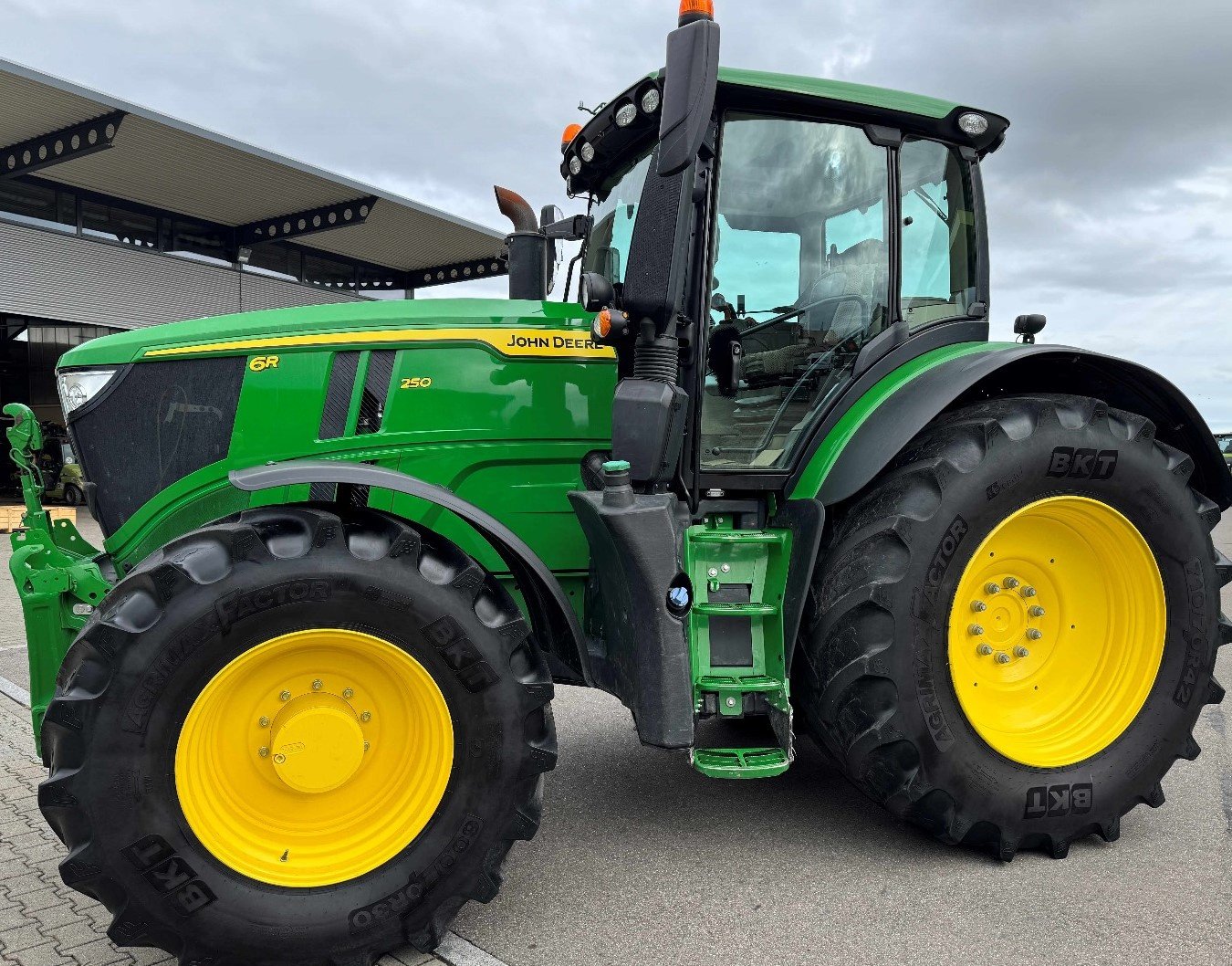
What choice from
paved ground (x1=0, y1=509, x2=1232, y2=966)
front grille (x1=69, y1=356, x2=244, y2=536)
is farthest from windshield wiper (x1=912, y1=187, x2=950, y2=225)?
front grille (x1=69, y1=356, x2=244, y2=536)

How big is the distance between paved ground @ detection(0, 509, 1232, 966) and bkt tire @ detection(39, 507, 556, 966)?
326 millimetres

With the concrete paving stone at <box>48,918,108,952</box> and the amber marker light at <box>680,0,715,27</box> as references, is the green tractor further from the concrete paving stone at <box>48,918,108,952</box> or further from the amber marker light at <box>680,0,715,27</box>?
the concrete paving stone at <box>48,918,108,952</box>

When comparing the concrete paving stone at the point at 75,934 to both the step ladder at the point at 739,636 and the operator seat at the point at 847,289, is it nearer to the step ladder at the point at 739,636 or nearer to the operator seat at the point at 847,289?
the step ladder at the point at 739,636

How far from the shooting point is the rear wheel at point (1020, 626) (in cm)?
295

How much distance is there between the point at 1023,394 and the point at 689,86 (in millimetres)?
1780

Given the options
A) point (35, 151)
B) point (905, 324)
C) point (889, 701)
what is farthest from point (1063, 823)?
point (35, 151)

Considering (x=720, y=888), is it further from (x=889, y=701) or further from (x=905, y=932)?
(x=889, y=701)

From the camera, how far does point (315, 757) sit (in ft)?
8.20

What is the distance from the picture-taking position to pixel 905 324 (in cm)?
351

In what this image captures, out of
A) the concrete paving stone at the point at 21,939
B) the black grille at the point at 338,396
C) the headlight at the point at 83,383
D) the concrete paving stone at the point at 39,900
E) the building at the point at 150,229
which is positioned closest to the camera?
the concrete paving stone at the point at 21,939

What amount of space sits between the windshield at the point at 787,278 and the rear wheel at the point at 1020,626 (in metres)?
0.44

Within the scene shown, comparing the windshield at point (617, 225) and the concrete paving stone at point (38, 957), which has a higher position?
the windshield at point (617, 225)

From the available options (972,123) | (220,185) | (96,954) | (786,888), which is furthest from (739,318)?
(220,185)

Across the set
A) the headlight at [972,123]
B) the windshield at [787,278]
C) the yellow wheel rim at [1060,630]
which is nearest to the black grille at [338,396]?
the windshield at [787,278]
